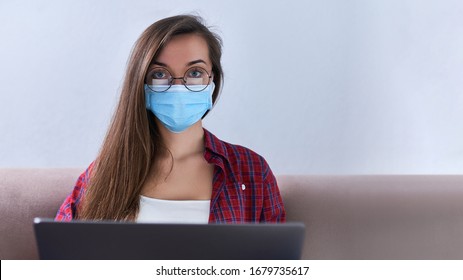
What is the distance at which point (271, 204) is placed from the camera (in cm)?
179

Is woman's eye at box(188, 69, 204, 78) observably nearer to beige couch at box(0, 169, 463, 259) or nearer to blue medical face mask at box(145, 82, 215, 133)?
blue medical face mask at box(145, 82, 215, 133)

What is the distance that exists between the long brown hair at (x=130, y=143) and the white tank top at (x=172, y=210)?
0.02 metres

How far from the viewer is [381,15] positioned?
2191 millimetres

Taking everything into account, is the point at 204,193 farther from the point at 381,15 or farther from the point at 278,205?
the point at 381,15

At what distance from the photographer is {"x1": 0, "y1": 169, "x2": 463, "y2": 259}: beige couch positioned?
6.13 feet

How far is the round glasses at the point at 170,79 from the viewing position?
1.63m

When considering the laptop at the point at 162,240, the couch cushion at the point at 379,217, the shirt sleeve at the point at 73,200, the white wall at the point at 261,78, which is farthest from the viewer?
the white wall at the point at 261,78

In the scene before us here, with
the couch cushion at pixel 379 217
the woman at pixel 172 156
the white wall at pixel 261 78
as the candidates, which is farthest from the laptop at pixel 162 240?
the white wall at pixel 261 78

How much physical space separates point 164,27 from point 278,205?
1.96ft

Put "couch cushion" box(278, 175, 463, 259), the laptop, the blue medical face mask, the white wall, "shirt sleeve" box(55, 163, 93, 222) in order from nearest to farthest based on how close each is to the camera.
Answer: the laptop < the blue medical face mask < "shirt sleeve" box(55, 163, 93, 222) < "couch cushion" box(278, 175, 463, 259) < the white wall

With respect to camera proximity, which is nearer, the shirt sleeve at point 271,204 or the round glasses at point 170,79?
the round glasses at point 170,79

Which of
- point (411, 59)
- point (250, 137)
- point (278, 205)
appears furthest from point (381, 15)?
point (278, 205)

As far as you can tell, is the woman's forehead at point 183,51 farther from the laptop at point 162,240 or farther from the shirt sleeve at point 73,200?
the laptop at point 162,240

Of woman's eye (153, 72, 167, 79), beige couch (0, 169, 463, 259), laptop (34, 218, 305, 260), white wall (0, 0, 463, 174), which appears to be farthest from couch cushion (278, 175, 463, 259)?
laptop (34, 218, 305, 260)
